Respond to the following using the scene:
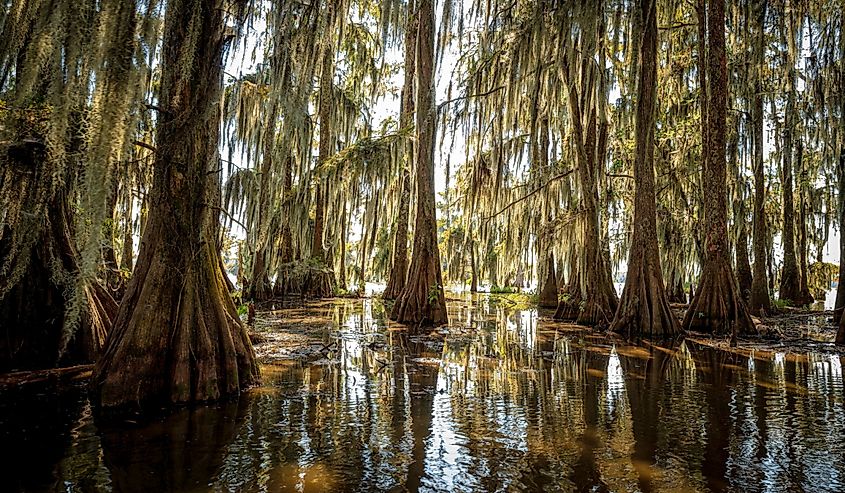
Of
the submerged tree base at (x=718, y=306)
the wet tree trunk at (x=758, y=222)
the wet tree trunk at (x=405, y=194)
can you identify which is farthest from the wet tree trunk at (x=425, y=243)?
the wet tree trunk at (x=758, y=222)

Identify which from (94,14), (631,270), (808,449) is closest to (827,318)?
(631,270)

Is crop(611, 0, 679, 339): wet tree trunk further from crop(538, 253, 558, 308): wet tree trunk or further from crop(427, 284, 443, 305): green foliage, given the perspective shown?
crop(538, 253, 558, 308): wet tree trunk

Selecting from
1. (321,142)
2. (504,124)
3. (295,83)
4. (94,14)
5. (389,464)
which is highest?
(321,142)

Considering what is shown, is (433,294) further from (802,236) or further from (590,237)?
(802,236)

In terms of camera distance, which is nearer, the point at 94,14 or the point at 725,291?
the point at 94,14

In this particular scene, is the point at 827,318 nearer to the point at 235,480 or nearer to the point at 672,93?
the point at 672,93

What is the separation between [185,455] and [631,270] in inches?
327

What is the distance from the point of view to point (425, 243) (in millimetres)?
10414

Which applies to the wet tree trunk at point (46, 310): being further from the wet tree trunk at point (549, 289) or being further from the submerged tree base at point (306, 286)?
the wet tree trunk at point (549, 289)

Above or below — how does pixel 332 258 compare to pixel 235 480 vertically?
above

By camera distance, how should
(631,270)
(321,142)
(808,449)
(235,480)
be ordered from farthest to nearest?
1. (321,142)
2. (631,270)
3. (808,449)
4. (235,480)

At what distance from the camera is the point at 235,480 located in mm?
2783

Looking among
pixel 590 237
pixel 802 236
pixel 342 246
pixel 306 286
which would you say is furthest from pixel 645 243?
pixel 802 236

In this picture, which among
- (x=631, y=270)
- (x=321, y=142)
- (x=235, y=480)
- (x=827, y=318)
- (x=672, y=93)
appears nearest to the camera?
(x=235, y=480)
